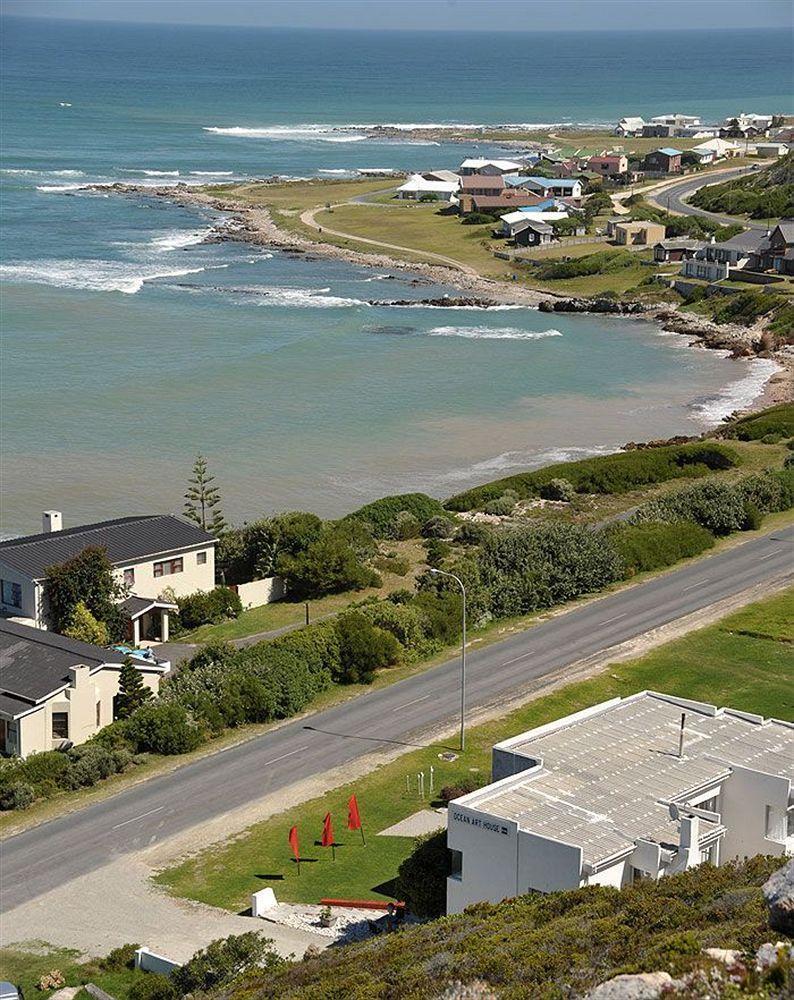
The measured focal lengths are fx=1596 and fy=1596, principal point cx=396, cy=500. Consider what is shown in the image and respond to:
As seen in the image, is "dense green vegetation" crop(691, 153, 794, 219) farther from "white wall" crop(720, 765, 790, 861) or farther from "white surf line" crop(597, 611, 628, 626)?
"white wall" crop(720, 765, 790, 861)

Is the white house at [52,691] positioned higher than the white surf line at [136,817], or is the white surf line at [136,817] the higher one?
the white house at [52,691]

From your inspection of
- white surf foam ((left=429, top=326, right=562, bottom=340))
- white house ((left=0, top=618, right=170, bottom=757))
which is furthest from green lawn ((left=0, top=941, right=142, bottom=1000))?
white surf foam ((left=429, top=326, right=562, bottom=340))

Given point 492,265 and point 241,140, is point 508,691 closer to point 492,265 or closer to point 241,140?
point 492,265

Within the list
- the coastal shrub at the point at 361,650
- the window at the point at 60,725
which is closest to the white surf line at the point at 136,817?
the window at the point at 60,725

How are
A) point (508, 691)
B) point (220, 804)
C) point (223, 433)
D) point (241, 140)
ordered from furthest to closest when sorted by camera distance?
point (241, 140), point (223, 433), point (508, 691), point (220, 804)

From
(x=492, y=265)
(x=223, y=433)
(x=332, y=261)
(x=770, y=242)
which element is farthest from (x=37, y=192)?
(x=223, y=433)

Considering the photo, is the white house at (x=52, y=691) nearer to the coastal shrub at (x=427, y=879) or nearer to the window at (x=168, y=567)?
the window at (x=168, y=567)
